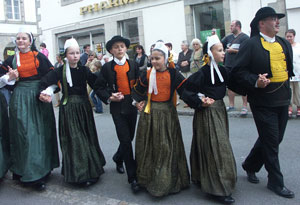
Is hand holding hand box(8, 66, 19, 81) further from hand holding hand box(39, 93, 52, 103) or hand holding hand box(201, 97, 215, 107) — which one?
hand holding hand box(201, 97, 215, 107)

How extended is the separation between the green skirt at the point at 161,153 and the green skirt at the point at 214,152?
9.4 inches

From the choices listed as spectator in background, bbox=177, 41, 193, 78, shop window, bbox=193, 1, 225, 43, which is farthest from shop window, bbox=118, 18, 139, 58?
spectator in background, bbox=177, 41, 193, 78

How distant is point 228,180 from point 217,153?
0.97 feet

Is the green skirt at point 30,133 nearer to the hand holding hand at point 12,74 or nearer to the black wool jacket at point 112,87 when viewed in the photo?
the hand holding hand at point 12,74

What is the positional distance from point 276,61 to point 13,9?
25450 millimetres

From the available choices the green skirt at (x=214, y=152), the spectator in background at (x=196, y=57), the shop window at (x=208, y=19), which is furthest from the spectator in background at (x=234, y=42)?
the shop window at (x=208, y=19)

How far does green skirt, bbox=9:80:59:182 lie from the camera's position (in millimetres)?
4066

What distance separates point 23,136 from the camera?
4.09 m

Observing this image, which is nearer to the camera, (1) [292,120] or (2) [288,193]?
(2) [288,193]

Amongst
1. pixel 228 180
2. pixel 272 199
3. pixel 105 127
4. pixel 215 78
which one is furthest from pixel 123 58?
pixel 105 127

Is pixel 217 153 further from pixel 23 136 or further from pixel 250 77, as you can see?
pixel 23 136

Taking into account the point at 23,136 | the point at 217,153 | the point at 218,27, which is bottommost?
the point at 217,153

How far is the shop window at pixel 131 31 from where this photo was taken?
44.2 feet

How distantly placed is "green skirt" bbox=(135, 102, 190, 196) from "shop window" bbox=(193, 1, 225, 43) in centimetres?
803
